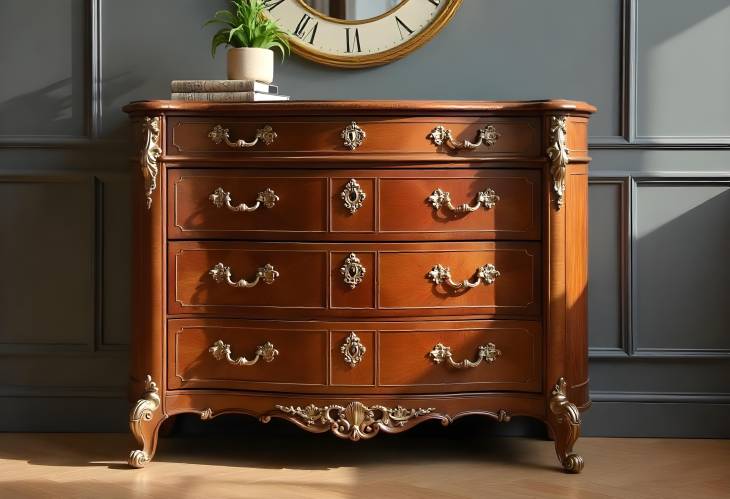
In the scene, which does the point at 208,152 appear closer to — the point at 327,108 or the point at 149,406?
the point at 327,108

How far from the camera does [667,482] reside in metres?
3.01

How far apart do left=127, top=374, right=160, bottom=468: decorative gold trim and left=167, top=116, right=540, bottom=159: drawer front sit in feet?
2.51

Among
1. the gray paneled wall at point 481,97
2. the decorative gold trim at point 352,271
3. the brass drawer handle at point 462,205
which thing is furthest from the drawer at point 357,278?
the gray paneled wall at point 481,97

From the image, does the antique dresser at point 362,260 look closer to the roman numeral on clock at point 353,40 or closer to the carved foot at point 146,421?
the carved foot at point 146,421

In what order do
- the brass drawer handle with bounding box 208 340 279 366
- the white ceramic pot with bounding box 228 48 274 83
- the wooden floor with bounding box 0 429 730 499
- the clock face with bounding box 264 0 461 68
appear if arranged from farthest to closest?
the clock face with bounding box 264 0 461 68 < the white ceramic pot with bounding box 228 48 274 83 < the brass drawer handle with bounding box 208 340 279 366 < the wooden floor with bounding box 0 429 730 499

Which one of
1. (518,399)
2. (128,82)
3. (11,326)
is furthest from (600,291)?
(11,326)

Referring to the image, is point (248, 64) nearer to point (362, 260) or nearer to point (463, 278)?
point (362, 260)

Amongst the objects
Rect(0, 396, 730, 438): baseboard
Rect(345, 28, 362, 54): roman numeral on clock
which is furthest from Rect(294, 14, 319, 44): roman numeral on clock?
Rect(0, 396, 730, 438): baseboard

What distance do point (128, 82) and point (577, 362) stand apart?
74.4 inches

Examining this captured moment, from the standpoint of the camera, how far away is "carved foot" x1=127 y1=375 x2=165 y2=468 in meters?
3.05

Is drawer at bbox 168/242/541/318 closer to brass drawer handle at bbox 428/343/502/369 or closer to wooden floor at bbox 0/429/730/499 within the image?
brass drawer handle at bbox 428/343/502/369

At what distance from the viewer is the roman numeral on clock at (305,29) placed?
355 cm

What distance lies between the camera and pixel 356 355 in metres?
2.99

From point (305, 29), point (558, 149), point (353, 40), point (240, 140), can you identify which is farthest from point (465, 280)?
point (305, 29)
